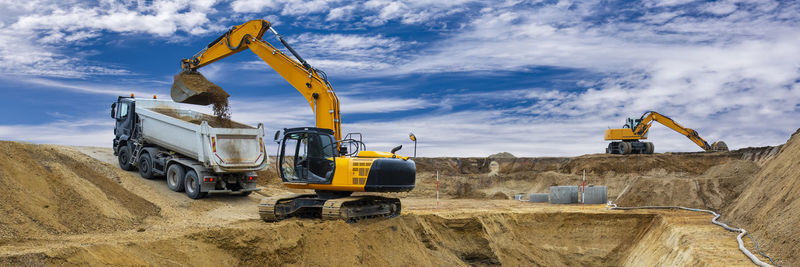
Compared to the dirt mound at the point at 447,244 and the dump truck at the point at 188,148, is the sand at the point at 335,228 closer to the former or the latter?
the dirt mound at the point at 447,244

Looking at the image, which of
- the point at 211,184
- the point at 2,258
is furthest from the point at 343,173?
the point at 211,184

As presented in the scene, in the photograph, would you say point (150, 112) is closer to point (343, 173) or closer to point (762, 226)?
point (343, 173)

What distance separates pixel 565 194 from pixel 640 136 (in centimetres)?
1625

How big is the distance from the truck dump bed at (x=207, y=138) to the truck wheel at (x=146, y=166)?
0.49 meters

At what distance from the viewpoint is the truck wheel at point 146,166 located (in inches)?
682

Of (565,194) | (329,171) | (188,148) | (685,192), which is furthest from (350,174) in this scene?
(685,192)

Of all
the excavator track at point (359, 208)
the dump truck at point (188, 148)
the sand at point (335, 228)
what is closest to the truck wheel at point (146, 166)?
the dump truck at point (188, 148)

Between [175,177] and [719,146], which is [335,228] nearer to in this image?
[175,177]

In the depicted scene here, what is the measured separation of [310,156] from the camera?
38.1ft

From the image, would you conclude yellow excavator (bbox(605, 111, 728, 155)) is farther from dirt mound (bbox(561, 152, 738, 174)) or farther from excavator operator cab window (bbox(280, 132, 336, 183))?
excavator operator cab window (bbox(280, 132, 336, 183))

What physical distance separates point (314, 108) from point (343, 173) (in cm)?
285

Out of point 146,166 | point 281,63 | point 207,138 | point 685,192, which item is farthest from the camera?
point 685,192

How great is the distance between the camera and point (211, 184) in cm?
1620

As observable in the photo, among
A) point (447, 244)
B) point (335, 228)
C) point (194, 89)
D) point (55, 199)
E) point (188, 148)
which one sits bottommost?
point (447, 244)
